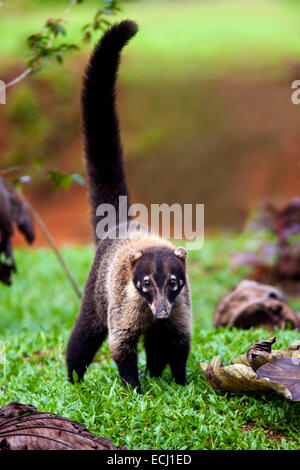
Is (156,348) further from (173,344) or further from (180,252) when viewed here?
(180,252)

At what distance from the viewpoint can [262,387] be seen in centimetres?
300

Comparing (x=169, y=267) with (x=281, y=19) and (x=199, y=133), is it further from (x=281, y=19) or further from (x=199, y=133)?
(x=281, y=19)

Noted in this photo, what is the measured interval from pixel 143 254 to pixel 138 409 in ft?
2.89

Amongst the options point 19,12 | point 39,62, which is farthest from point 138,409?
point 19,12

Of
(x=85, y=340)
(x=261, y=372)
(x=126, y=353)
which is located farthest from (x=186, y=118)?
(x=261, y=372)

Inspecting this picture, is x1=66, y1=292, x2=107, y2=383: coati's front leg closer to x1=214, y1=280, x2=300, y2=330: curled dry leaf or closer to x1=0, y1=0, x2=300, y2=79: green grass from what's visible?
x1=214, y1=280, x2=300, y2=330: curled dry leaf

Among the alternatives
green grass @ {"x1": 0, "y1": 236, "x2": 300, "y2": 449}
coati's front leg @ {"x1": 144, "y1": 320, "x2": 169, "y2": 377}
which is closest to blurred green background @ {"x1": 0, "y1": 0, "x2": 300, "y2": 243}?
green grass @ {"x1": 0, "y1": 236, "x2": 300, "y2": 449}

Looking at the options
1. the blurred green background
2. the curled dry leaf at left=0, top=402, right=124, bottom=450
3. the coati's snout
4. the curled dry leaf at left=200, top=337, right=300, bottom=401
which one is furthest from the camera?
the blurred green background

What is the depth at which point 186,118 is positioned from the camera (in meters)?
14.6

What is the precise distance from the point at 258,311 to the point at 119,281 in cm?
188

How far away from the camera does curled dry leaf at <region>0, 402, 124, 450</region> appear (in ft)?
8.34

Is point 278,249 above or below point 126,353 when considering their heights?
above

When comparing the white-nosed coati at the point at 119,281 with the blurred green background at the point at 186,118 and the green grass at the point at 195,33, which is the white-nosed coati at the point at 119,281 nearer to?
the blurred green background at the point at 186,118

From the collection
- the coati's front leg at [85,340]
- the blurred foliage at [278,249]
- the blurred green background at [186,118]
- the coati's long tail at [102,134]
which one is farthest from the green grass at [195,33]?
the coati's front leg at [85,340]
